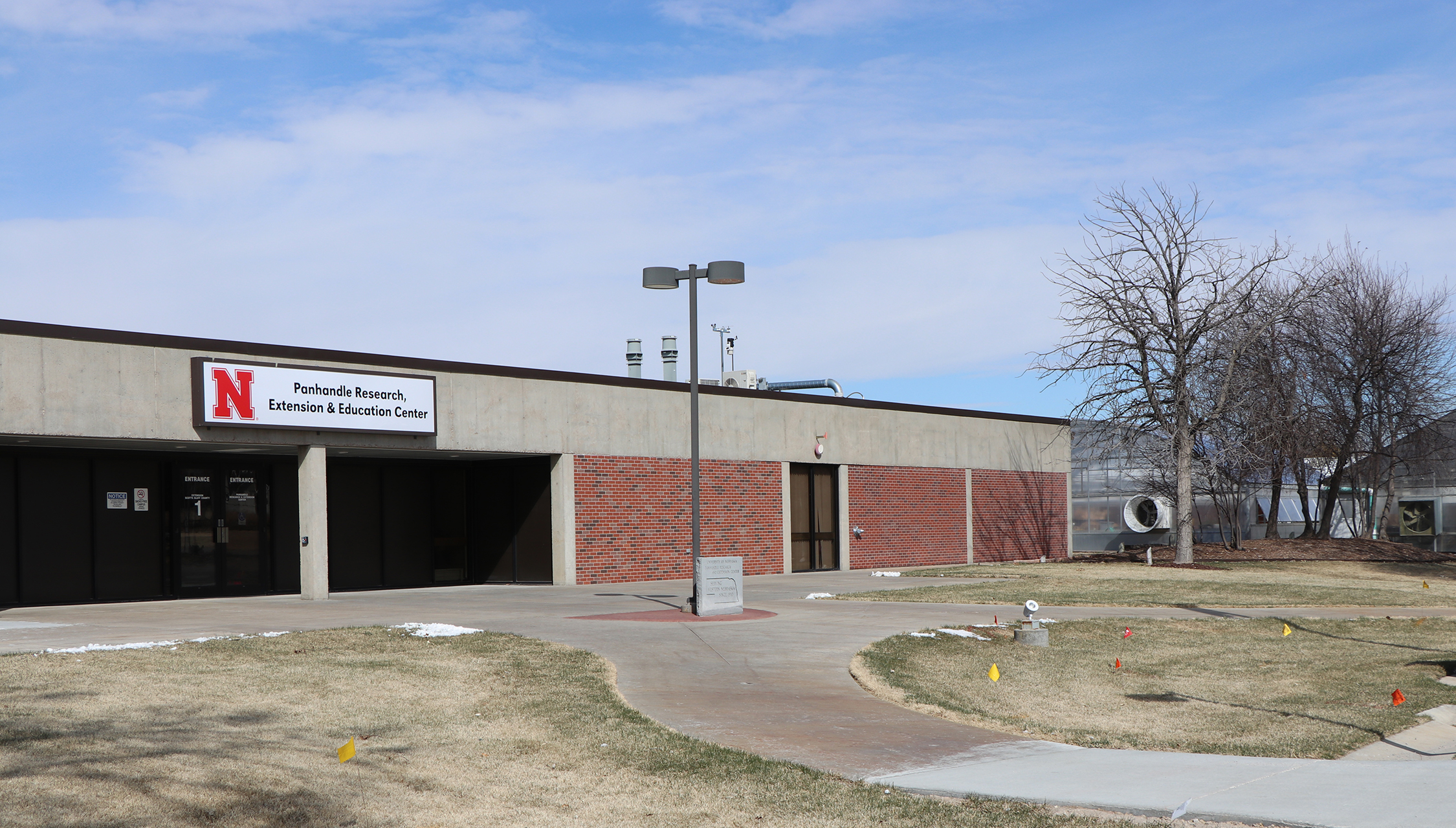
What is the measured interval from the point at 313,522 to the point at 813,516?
14391 mm

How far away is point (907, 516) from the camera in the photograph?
117ft

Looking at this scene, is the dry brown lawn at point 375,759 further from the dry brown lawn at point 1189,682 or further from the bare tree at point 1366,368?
the bare tree at point 1366,368

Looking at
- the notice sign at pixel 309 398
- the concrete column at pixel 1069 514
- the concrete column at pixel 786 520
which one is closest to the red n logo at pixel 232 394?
the notice sign at pixel 309 398

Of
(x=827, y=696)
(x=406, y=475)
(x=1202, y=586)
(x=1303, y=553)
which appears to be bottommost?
(x=1303, y=553)

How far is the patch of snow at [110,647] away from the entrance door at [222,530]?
35.6ft

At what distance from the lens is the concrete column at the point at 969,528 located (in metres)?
37.5

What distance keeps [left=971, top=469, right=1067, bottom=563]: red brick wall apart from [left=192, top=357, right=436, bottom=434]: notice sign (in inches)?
791

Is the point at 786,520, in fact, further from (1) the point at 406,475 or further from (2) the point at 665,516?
(1) the point at 406,475

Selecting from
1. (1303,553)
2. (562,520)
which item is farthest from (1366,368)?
(562,520)

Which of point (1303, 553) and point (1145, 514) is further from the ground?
point (1145, 514)

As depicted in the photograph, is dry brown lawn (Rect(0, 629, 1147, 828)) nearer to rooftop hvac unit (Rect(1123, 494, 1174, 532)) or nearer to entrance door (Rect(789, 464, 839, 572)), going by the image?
entrance door (Rect(789, 464, 839, 572))

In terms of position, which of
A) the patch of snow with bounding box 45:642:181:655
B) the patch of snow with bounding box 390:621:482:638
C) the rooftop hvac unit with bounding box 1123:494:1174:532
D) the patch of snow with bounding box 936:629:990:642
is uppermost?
the patch of snow with bounding box 45:642:181:655

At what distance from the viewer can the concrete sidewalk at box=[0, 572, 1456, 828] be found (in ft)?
21.5

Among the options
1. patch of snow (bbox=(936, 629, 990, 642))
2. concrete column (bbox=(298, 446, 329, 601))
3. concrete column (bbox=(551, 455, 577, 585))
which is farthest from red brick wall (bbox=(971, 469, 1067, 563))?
patch of snow (bbox=(936, 629, 990, 642))
